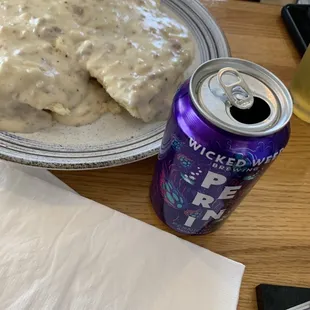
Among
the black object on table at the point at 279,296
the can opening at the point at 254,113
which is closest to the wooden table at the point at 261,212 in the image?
the black object on table at the point at 279,296

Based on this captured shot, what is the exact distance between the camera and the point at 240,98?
0.53m

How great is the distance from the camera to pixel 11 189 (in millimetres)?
652

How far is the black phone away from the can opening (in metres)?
0.52

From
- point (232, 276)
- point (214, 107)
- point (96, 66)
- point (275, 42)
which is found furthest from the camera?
point (275, 42)

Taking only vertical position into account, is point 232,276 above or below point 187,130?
below

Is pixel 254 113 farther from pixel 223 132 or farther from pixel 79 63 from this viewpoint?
pixel 79 63

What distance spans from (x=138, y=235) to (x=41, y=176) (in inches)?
6.6

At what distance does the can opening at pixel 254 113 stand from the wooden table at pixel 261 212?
216 mm

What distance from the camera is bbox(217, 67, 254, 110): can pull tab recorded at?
518 millimetres

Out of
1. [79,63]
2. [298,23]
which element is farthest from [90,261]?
[298,23]

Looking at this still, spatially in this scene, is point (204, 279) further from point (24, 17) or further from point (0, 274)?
point (24, 17)

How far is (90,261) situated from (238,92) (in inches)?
10.9

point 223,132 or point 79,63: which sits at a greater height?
point 223,132

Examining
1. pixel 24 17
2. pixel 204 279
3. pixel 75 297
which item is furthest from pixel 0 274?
pixel 24 17
